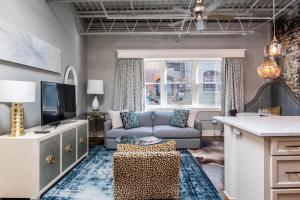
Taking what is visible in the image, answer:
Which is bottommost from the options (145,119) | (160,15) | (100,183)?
(100,183)

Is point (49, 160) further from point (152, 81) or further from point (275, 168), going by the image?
point (152, 81)

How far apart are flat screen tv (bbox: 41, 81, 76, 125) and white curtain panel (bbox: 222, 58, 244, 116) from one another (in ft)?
13.3

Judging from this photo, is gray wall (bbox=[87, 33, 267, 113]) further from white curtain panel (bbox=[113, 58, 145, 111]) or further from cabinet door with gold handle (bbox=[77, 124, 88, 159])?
cabinet door with gold handle (bbox=[77, 124, 88, 159])

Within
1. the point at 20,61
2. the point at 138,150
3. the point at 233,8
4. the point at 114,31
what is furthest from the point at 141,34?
the point at 138,150

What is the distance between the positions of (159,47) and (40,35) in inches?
136

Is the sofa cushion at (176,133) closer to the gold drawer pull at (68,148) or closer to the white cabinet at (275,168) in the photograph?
the gold drawer pull at (68,148)

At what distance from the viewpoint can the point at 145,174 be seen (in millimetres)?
1807

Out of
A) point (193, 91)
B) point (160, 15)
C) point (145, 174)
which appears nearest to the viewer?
point (145, 174)

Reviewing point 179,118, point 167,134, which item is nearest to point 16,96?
point 167,134

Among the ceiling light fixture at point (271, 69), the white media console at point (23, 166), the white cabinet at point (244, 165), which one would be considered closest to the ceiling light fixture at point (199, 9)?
the white cabinet at point (244, 165)

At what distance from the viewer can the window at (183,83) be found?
6832 mm

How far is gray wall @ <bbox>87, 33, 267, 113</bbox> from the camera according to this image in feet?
21.9

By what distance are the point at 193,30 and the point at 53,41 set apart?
376 centimetres

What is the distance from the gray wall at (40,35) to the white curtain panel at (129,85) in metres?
0.98
